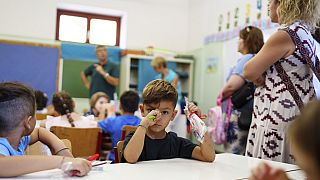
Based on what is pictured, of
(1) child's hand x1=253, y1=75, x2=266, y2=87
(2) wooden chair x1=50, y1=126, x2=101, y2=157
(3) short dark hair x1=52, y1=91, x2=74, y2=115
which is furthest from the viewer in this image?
(3) short dark hair x1=52, y1=91, x2=74, y2=115

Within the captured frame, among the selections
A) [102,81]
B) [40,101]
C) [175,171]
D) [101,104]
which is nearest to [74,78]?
[102,81]

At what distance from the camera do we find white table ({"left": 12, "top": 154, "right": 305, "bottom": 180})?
3.92ft

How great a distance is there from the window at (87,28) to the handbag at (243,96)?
4.34 meters

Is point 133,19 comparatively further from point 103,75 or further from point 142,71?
point 103,75

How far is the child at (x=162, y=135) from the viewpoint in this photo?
5.42 feet

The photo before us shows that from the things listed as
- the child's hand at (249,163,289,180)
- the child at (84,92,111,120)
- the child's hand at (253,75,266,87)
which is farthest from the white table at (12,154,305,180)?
the child at (84,92,111,120)

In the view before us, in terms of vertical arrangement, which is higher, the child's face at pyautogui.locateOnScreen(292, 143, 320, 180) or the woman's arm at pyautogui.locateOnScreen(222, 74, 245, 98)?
the woman's arm at pyautogui.locateOnScreen(222, 74, 245, 98)

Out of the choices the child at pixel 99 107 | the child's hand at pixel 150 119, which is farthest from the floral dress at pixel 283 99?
the child at pixel 99 107

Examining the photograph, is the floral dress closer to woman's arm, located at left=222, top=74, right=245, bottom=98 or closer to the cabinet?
woman's arm, located at left=222, top=74, right=245, bottom=98

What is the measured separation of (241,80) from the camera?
9.91ft

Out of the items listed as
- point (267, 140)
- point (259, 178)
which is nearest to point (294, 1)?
point (267, 140)

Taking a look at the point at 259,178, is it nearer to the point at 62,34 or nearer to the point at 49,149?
the point at 49,149

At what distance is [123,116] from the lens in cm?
330

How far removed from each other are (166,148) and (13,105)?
73 cm
